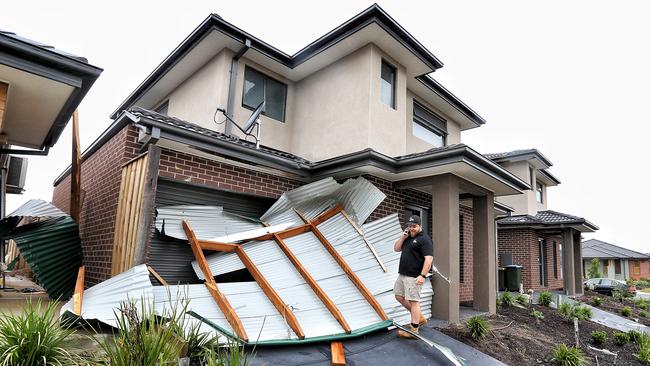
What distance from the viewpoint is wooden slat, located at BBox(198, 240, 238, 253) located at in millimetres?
5559

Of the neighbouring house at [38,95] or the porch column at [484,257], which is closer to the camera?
the neighbouring house at [38,95]

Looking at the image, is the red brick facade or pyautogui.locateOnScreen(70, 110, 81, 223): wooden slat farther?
the red brick facade

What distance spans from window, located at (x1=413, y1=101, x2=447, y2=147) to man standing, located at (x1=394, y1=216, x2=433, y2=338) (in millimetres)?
5179

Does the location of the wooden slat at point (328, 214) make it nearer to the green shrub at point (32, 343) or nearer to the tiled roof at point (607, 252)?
the green shrub at point (32, 343)

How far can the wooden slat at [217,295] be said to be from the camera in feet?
13.8

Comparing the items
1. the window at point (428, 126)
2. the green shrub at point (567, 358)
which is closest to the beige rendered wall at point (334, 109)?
the window at point (428, 126)

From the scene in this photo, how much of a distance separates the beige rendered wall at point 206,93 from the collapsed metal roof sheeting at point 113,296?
4.37 metres

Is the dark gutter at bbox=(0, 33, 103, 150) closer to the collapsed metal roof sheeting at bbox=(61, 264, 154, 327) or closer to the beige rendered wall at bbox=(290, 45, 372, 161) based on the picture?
the collapsed metal roof sheeting at bbox=(61, 264, 154, 327)

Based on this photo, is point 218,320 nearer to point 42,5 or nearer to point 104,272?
point 104,272

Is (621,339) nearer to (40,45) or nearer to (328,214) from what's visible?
(328,214)

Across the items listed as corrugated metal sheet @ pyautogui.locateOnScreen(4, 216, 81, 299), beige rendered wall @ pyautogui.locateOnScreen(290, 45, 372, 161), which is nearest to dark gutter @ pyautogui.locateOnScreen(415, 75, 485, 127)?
beige rendered wall @ pyautogui.locateOnScreen(290, 45, 372, 161)

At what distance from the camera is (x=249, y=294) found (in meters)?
5.01

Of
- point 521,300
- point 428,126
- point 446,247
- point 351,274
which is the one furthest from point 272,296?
point 521,300

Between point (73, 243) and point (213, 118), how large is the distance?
3599 millimetres
